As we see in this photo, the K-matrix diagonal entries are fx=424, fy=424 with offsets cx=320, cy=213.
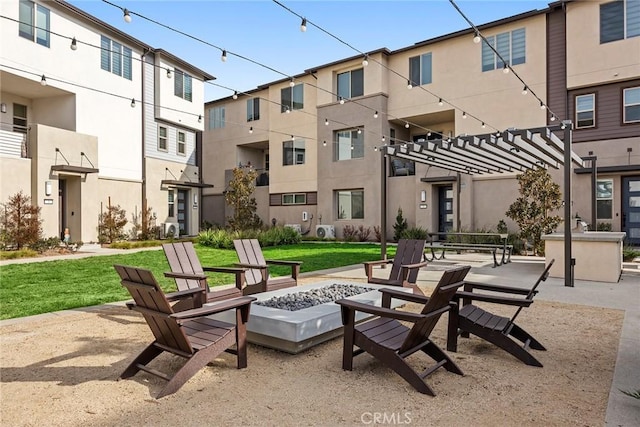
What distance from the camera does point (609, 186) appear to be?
48.6 feet

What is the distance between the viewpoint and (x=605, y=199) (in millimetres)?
14875

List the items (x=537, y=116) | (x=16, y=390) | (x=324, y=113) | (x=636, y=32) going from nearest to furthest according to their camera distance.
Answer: (x=16, y=390) → (x=636, y=32) → (x=537, y=116) → (x=324, y=113)

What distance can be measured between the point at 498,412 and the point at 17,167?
16.3 metres

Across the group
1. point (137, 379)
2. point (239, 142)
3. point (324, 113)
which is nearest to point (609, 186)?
point (324, 113)

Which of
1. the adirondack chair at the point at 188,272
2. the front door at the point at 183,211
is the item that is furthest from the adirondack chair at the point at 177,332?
the front door at the point at 183,211

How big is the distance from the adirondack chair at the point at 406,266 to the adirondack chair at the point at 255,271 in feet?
4.42

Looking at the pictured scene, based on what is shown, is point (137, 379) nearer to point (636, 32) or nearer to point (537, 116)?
point (537, 116)

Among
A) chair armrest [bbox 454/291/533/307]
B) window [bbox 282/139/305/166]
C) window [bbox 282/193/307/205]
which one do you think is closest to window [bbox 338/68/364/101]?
window [bbox 282/139/305/166]

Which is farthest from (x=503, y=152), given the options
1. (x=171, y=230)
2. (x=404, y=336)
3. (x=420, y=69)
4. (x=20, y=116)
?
(x=20, y=116)

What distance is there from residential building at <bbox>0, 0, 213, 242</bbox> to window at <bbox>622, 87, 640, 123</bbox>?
14.4 m

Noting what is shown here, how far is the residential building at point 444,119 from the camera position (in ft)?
48.0

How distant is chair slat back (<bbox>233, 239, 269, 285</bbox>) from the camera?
6365mm

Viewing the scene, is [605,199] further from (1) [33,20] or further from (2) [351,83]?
(1) [33,20]

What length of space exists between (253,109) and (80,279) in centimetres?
1804
